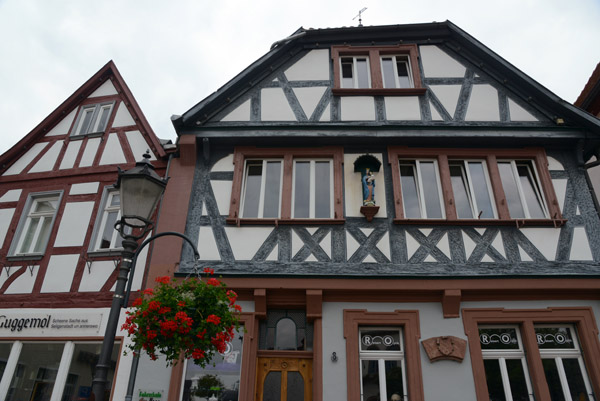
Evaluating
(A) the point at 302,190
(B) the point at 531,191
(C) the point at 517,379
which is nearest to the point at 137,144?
(A) the point at 302,190

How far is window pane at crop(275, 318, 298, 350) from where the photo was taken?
800cm

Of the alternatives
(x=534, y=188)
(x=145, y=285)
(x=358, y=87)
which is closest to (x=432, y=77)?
(x=358, y=87)

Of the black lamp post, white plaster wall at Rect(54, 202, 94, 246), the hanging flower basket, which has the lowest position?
the hanging flower basket

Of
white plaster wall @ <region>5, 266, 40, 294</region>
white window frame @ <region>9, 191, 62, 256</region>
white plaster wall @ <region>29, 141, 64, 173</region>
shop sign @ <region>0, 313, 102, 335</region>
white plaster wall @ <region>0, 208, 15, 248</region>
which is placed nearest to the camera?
shop sign @ <region>0, 313, 102, 335</region>

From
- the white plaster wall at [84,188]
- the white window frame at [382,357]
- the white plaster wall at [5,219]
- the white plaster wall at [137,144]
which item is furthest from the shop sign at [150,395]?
the white plaster wall at [5,219]

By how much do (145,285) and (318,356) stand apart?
3.44 metres

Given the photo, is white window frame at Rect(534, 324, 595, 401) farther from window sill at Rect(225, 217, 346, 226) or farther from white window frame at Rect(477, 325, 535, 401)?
window sill at Rect(225, 217, 346, 226)

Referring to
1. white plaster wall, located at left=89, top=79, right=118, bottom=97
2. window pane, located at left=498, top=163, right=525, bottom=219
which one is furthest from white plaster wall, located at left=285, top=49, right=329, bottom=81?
white plaster wall, located at left=89, top=79, right=118, bottom=97

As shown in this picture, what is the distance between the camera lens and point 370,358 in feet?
25.3

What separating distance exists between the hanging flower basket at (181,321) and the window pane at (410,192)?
455 cm

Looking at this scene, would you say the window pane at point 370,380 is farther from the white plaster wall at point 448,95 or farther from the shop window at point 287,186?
the white plaster wall at point 448,95

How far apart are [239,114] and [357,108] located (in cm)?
257

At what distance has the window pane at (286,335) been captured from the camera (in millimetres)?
8000

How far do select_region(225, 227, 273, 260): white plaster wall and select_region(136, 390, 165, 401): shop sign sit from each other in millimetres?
2571
